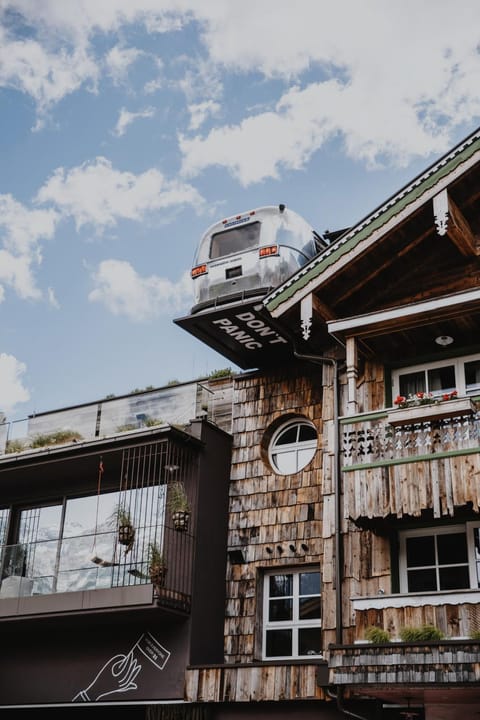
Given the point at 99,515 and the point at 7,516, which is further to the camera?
the point at 7,516

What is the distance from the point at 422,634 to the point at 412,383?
15.5 feet

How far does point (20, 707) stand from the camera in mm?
17953

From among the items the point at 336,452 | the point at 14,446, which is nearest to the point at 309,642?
the point at 336,452

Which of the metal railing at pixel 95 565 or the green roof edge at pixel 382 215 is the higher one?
the green roof edge at pixel 382 215

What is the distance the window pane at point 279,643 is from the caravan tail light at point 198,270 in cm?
716

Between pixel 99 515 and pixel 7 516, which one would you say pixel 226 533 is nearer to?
pixel 99 515

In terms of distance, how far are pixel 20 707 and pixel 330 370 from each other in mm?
8718

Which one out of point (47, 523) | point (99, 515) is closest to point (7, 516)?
point (47, 523)

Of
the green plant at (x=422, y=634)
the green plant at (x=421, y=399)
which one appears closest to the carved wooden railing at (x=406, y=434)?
the green plant at (x=421, y=399)

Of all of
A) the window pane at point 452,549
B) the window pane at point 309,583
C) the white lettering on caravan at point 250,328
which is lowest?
the window pane at point 309,583

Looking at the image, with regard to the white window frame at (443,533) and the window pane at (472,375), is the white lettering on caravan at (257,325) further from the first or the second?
the white window frame at (443,533)

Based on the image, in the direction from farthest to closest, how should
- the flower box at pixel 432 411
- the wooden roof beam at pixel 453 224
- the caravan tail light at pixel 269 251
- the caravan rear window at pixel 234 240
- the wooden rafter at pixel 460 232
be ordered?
the caravan rear window at pixel 234 240
the caravan tail light at pixel 269 251
the wooden rafter at pixel 460 232
the wooden roof beam at pixel 453 224
the flower box at pixel 432 411

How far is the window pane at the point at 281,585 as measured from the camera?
1708 cm

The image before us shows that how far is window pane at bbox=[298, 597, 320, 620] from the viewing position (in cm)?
1664
